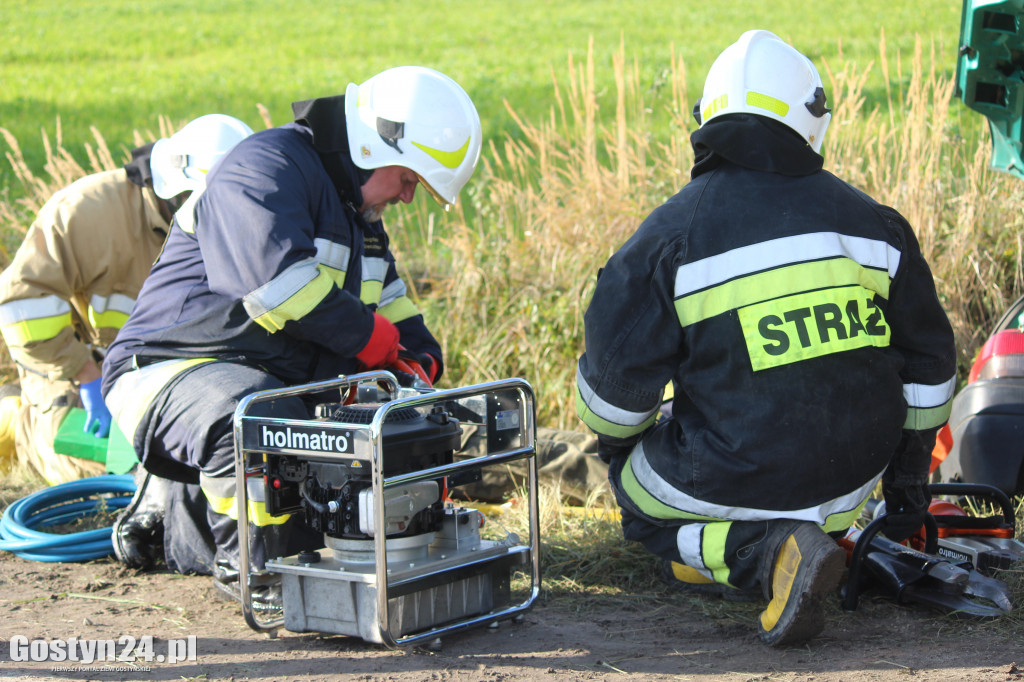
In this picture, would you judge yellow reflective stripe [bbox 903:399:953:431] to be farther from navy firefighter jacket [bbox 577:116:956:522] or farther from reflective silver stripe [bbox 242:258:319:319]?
reflective silver stripe [bbox 242:258:319:319]

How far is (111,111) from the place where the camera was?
1591cm

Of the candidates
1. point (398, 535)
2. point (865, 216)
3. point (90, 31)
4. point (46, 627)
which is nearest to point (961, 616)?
point (865, 216)

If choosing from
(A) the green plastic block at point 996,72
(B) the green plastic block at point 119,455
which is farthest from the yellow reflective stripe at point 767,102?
(B) the green plastic block at point 119,455

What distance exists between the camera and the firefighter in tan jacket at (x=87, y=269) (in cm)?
491

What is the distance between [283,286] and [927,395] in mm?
2214

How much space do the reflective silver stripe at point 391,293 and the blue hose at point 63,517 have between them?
1.47 meters

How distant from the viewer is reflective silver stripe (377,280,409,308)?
4605 mm

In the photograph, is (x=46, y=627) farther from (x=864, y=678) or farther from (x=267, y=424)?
(x=864, y=678)

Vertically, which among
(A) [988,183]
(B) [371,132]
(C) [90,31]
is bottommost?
(A) [988,183]

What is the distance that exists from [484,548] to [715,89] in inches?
65.6

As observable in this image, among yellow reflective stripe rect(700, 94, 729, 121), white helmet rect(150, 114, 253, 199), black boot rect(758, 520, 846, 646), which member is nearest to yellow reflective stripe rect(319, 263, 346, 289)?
white helmet rect(150, 114, 253, 199)

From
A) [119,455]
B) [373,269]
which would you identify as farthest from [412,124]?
[119,455]

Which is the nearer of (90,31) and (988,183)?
(988,183)

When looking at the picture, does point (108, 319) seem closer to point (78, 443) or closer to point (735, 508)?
point (78, 443)
